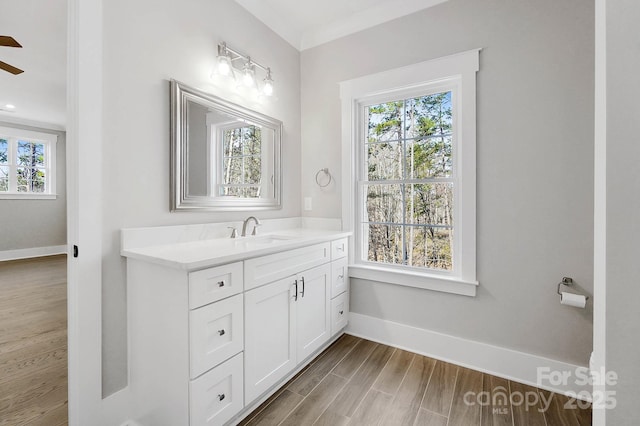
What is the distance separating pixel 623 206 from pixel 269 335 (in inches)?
60.5

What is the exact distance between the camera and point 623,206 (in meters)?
0.67

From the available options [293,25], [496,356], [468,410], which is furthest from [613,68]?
[293,25]

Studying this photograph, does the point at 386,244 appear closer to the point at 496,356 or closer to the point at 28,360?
the point at 496,356

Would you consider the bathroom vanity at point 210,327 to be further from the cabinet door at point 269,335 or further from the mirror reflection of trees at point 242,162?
the mirror reflection of trees at point 242,162

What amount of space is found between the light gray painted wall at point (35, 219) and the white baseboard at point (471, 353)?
6617 millimetres

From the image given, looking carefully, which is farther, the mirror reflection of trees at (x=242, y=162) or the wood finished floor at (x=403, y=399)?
the mirror reflection of trees at (x=242, y=162)

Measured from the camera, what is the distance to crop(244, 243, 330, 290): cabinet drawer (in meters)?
1.46

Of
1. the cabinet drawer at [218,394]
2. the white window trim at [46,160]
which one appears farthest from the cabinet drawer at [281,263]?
the white window trim at [46,160]

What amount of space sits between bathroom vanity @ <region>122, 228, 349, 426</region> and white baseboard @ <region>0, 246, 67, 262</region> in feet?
19.7

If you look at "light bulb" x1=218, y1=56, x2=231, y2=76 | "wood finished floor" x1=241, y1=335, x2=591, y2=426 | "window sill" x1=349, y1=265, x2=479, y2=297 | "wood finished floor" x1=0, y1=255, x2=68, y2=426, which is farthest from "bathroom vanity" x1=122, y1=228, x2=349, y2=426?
"light bulb" x1=218, y1=56, x2=231, y2=76

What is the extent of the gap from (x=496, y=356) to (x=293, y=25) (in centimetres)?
313

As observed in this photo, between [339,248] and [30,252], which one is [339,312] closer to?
[339,248]

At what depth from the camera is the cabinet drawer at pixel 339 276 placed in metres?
2.20

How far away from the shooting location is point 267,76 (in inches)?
86.3
